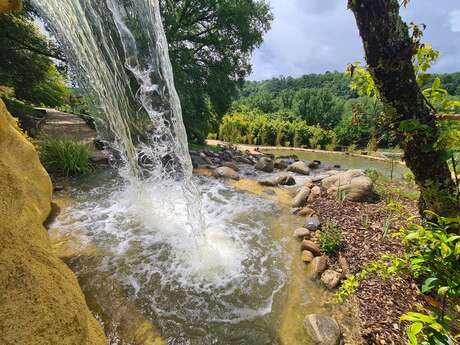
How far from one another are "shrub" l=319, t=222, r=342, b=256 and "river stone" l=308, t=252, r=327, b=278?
0.17 metres

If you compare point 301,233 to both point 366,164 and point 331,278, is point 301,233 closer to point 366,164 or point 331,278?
point 331,278

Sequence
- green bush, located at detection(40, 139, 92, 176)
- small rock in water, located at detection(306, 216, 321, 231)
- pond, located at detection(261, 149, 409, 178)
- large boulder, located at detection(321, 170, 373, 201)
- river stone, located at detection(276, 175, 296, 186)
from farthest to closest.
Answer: pond, located at detection(261, 149, 409, 178), river stone, located at detection(276, 175, 296, 186), green bush, located at detection(40, 139, 92, 176), large boulder, located at detection(321, 170, 373, 201), small rock in water, located at detection(306, 216, 321, 231)

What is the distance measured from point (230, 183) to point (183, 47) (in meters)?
7.29

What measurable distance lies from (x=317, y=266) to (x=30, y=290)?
2.67 meters

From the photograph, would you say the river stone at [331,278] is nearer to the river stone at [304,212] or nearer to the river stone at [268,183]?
the river stone at [304,212]

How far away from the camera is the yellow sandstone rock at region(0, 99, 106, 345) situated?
968 mm

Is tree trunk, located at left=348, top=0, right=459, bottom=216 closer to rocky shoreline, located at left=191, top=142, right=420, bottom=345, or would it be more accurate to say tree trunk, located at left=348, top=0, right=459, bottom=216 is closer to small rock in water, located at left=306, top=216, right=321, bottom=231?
rocky shoreline, located at left=191, top=142, right=420, bottom=345

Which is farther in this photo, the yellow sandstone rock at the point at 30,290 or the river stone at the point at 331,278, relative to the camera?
the river stone at the point at 331,278

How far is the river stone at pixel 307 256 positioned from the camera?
2.95 m

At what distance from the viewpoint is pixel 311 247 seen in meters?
3.09

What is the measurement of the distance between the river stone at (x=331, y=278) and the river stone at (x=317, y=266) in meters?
0.06

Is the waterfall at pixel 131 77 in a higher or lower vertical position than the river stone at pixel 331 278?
higher

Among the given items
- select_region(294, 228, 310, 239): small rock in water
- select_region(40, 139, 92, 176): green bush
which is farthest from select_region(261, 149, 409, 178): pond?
select_region(40, 139, 92, 176): green bush

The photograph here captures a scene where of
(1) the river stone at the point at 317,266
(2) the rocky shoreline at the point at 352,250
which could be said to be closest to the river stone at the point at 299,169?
(2) the rocky shoreline at the point at 352,250
